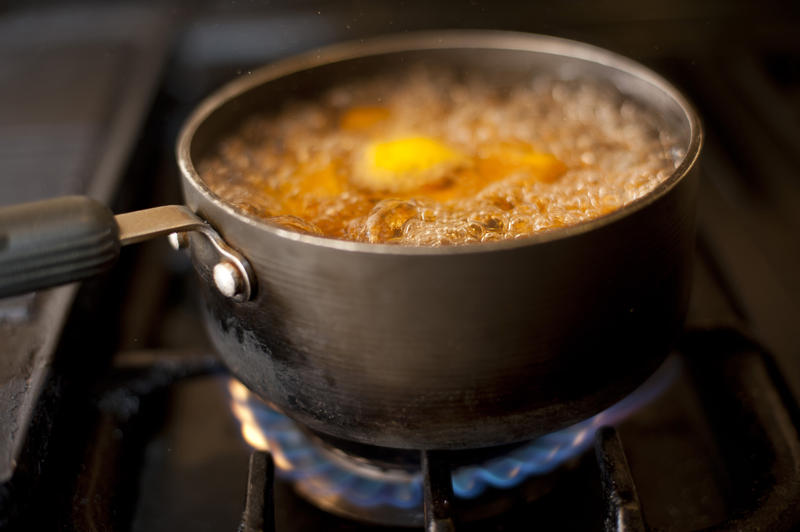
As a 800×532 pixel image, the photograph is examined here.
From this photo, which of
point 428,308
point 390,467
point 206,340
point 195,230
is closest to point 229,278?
point 195,230

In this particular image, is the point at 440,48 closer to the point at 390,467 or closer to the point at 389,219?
the point at 389,219

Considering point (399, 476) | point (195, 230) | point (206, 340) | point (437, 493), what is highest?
point (195, 230)

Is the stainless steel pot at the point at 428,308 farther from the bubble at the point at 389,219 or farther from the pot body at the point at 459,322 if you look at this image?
the bubble at the point at 389,219

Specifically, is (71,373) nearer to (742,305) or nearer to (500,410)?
(500,410)

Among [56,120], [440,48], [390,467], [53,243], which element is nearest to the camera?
[53,243]

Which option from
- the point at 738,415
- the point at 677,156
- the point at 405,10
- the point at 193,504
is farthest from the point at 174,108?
the point at 738,415

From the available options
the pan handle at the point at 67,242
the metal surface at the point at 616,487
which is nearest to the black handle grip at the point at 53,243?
the pan handle at the point at 67,242

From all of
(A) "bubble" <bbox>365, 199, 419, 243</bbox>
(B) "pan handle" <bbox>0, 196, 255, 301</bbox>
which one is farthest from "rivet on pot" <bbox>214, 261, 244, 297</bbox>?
(A) "bubble" <bbox>365, 199, 419, 243</bbox>

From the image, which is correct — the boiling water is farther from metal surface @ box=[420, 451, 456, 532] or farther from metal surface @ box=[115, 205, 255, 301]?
metal surface @ box=[420, 451, 456, 532]

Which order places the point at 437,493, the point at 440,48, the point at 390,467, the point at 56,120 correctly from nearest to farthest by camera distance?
1. the point at 437,493
2. the point at 390,467
3. the point at 440,48
4. the point at 56,120
